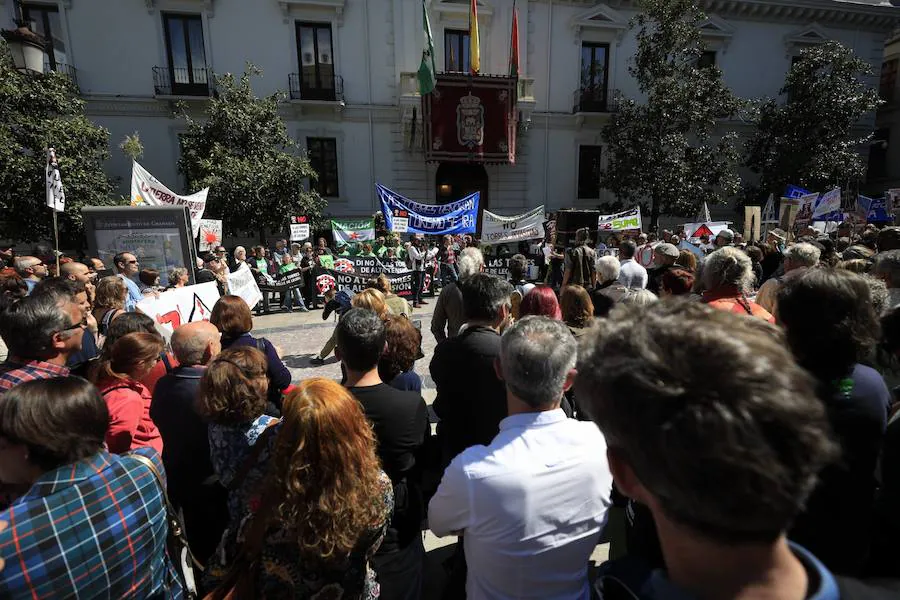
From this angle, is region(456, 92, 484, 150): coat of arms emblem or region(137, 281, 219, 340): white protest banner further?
region(456, 92, 484, 150): coat of arms emblem

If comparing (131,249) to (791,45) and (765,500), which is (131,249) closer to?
(765,500)

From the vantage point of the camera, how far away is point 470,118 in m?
16.3

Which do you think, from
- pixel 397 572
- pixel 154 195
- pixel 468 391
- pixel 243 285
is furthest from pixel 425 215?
pixel 397 572

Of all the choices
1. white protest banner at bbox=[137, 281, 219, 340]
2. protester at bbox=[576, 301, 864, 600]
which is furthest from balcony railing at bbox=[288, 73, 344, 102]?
protester at bbox=[576, 301, 864, 600]

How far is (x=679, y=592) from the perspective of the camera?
0.71 meters

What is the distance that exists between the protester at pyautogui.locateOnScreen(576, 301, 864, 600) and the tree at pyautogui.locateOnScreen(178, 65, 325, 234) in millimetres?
14369

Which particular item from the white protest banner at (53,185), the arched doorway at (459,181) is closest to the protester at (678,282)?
the white protest banner at (53,185)

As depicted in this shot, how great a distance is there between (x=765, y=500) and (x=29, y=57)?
7.04 m

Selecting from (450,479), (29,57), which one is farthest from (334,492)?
(29,57)

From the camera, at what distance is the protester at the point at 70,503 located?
1296mm

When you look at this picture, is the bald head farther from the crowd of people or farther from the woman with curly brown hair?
the woman with curly brown hair

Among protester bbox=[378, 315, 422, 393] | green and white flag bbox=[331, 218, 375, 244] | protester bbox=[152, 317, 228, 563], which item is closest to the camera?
protester bbox=[152, 317, 228, 563]

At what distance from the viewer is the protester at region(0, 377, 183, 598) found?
51.0 inches

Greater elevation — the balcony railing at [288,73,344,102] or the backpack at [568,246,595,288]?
the balcony railing at [288,73,344,102]
